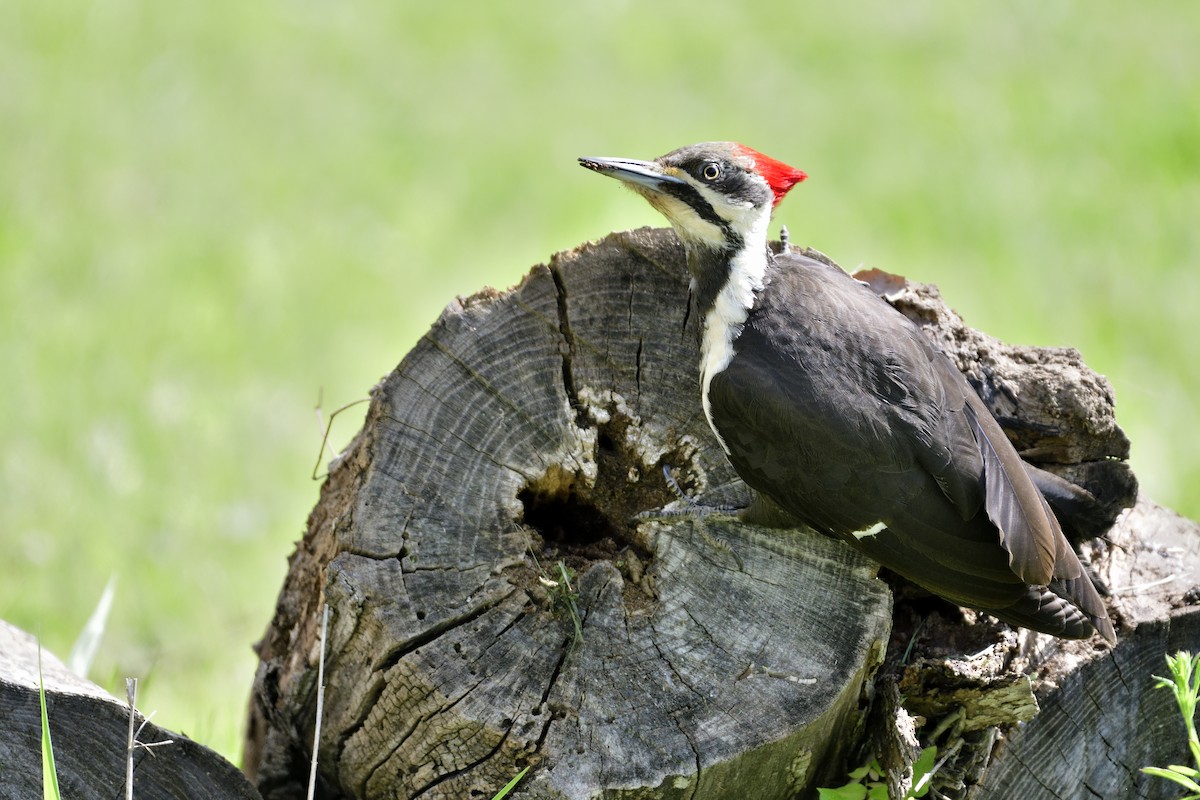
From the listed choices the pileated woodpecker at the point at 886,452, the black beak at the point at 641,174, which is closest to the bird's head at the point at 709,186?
the black beak at the point at 641,174

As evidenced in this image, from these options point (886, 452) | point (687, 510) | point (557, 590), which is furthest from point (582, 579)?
point (886, 452)

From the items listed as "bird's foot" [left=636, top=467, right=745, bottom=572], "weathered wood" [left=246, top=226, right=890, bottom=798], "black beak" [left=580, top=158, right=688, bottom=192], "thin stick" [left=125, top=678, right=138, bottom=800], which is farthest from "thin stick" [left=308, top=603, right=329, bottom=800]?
"black beak" [left=580, top=158, right=688, bottom=192]

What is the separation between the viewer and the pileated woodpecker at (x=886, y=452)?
8.80 ft

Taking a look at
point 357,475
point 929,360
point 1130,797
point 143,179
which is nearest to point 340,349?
point 143,179

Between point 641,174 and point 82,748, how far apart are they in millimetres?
1688

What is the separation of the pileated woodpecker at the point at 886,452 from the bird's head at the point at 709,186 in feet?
0.54

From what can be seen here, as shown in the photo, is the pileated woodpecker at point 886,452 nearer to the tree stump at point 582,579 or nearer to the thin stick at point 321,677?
the tree stump at point 582,579

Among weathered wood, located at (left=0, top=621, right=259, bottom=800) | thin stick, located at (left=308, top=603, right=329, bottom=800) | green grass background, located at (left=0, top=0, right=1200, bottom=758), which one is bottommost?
weathered wood, located at (left=0, top=621, right=259, bottom=800)

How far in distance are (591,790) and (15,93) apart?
18.8 ft

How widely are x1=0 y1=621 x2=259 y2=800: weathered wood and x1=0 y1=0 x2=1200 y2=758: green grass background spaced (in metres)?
1.39

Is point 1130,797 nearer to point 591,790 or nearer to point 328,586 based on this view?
point 591,790

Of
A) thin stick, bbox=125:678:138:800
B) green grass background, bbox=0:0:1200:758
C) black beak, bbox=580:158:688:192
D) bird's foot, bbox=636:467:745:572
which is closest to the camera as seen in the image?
thin stick, bbox=125:678:138:800

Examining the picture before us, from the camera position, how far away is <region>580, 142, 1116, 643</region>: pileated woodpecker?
8.80 feet

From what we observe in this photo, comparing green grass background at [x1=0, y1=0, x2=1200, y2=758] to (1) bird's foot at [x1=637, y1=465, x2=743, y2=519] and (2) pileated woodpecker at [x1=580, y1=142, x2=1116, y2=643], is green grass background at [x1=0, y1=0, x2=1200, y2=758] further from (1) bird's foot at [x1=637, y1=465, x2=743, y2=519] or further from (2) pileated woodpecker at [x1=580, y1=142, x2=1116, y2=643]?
(2) pileated woodpecker at [x1=580, y1=142, x2=1116, y2=643]
